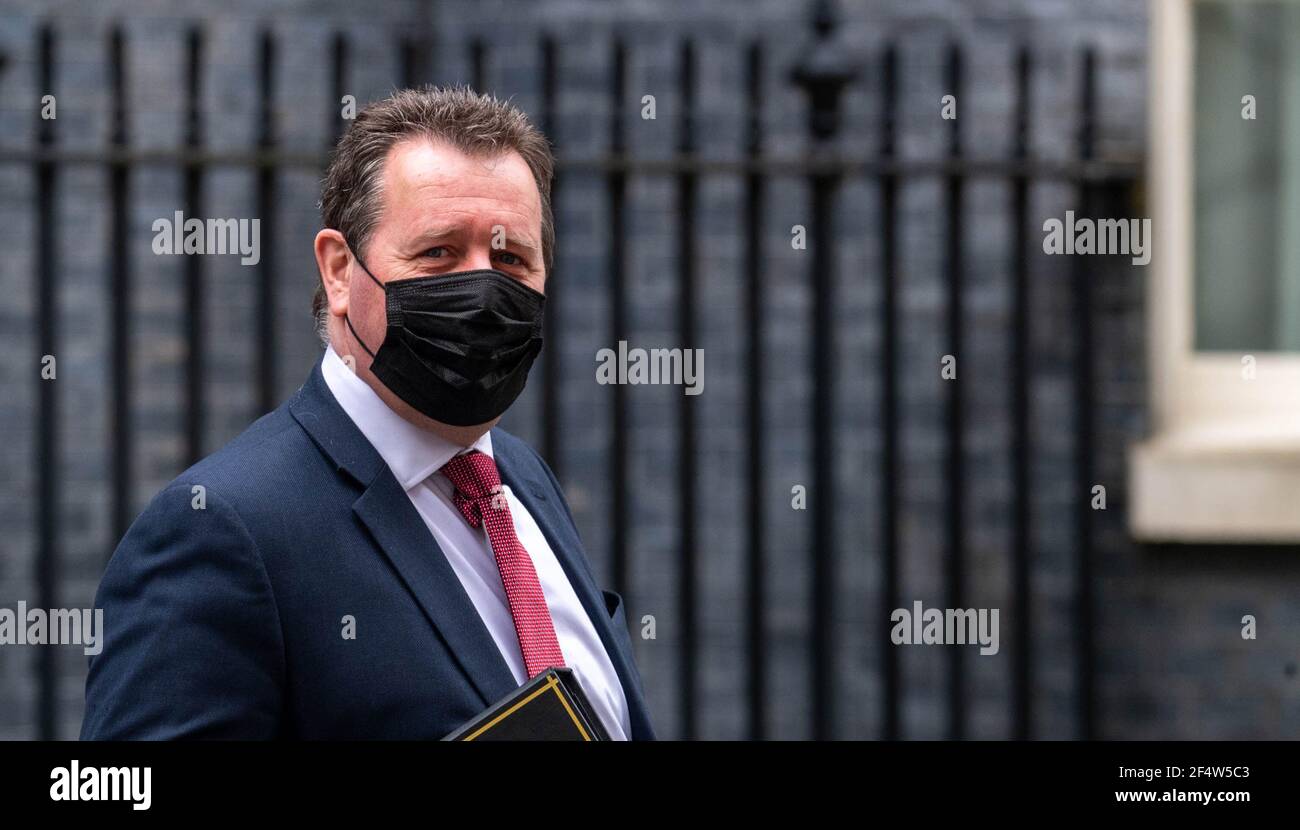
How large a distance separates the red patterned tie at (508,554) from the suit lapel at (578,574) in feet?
0.48

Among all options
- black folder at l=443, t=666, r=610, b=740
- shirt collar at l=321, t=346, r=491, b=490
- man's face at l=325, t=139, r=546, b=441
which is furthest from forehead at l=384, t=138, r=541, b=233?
black folder at l=443, t=666, r=610, b=740

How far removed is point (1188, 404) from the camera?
202 inches

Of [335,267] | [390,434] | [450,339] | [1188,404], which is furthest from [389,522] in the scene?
[1188,404]

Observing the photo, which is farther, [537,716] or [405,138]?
[405,138]

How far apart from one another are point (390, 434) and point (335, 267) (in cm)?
28

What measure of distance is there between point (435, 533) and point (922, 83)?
144 inches

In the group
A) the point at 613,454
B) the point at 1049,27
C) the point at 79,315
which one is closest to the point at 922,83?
the point at 1049,27

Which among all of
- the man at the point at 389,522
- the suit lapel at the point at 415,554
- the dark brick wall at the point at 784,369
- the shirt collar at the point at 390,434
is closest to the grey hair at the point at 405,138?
the man at the point at 389,522

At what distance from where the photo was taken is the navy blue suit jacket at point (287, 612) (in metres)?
1.59

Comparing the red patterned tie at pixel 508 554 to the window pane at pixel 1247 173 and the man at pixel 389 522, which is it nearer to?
the man at pixel 389 522

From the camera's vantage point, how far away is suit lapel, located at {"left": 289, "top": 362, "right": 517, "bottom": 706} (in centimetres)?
175

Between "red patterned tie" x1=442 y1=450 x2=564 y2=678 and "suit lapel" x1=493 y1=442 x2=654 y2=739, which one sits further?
"suit lapel" x1=493 y1=442 x2=654 y2=739

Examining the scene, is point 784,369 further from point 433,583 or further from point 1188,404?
point 433,583

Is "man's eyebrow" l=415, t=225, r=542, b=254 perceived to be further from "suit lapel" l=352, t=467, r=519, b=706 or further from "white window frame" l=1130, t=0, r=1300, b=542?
"white window frame" l=1130, t=0, r=1300, b=542
